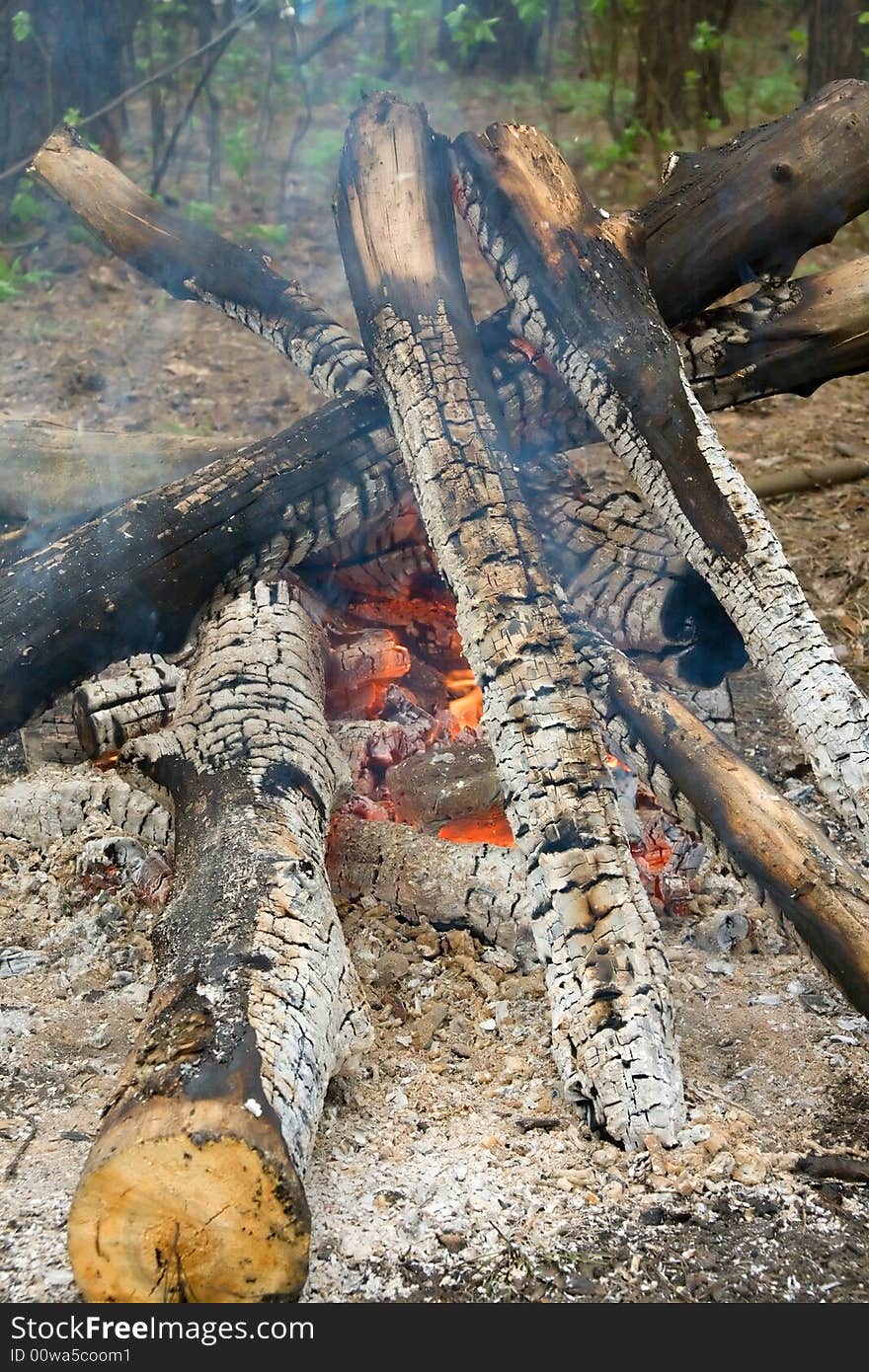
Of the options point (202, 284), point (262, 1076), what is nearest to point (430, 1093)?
point (262, 1076)

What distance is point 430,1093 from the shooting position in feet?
8.00

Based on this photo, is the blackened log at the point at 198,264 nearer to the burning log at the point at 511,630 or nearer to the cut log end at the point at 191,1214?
the burning log at the point at 511,630

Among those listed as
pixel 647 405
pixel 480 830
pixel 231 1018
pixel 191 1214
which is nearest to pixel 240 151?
pixel 647 405

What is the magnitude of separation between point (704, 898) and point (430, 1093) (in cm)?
107

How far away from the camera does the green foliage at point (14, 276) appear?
677 cm

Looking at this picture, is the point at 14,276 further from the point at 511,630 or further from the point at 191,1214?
the point at 191,1214

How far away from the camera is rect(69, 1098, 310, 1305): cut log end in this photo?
1.81 meters

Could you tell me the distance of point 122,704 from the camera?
3.15m

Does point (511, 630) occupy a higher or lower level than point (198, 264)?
lower

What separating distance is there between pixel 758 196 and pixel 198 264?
5.56ft

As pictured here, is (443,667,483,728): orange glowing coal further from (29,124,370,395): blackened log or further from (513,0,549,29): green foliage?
(513,0,549,29): green foliage

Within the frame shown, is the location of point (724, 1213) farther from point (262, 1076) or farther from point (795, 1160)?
point (262, 1076)

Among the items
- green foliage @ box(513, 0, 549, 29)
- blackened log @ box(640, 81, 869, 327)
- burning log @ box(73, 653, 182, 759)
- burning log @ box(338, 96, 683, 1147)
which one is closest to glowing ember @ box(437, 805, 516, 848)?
burning log @ box(338, 96, 683, 1147)

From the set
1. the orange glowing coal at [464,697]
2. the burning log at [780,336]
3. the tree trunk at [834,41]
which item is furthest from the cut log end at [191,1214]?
the tree trunk at [834,41]
